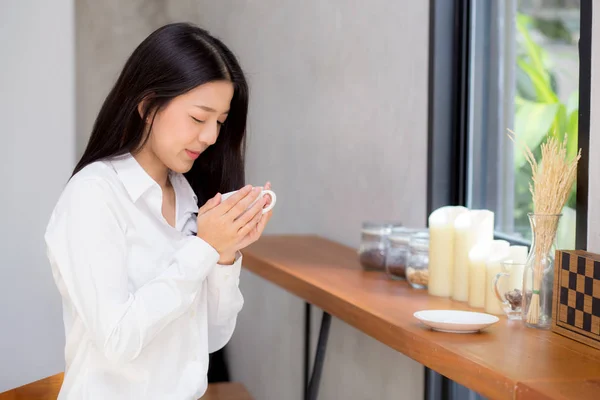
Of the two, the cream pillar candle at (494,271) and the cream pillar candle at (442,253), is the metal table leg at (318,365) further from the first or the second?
the cream pillar candle at (494,271)

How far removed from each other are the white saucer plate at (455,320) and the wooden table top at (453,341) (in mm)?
16

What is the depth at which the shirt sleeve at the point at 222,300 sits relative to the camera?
5.05ft

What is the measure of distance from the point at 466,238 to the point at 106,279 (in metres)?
0.86

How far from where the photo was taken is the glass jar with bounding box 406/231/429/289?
1.94 m

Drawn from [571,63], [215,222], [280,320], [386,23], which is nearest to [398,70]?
[386,23]

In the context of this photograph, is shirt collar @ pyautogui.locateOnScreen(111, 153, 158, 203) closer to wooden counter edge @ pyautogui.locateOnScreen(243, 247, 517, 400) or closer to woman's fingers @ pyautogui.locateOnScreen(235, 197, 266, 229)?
woman's fingers @ pyautogui.locateOnScreen(235, 197, 266, 229)

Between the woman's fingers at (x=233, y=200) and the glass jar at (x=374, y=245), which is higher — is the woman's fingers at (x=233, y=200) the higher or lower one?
the higher one

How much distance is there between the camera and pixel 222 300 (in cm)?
158

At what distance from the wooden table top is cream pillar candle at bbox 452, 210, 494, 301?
4cm

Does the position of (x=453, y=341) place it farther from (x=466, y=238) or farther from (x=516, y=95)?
(x=516, y=95)

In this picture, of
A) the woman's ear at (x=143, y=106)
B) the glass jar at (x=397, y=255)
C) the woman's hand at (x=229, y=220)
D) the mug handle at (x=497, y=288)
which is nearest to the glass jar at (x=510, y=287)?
the mug handle at (x=497, y=288)

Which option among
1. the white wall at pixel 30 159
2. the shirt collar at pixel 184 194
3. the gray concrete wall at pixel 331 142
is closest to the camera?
the shirt collar at pixel 184 194

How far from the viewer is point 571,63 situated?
1829 millimetres

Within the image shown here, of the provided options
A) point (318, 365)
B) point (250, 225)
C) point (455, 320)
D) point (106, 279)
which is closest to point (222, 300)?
point (250, 225)
